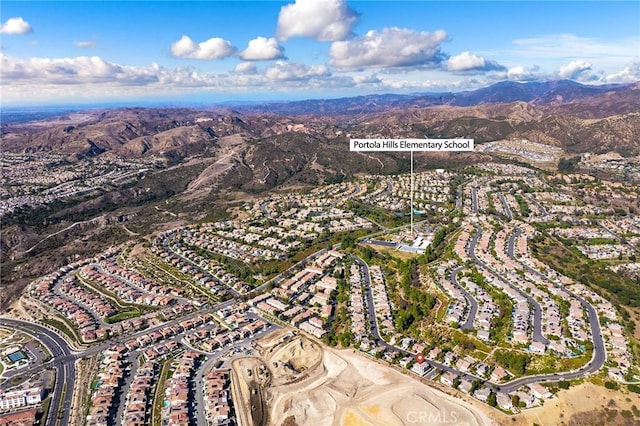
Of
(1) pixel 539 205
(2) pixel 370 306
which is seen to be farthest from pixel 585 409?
(1) pixel 539 205

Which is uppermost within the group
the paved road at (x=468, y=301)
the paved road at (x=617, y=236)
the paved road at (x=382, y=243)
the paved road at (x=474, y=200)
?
the paved road at (x=474, y=200)

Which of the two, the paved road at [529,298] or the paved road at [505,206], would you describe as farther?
the paved road at [505,206]

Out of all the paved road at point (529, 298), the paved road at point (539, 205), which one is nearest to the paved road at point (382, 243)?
the paved road at point (529, 298)

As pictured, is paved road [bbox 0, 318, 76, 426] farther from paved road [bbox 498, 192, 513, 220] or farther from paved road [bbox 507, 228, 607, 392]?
paved road [bbox 498, 192, 513, 220]

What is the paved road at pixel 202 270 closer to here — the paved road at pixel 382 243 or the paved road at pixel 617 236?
the paved road at pixel 382 243

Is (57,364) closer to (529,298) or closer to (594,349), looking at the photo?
(529,298)

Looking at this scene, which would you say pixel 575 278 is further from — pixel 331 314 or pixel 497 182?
pixel 497 182
